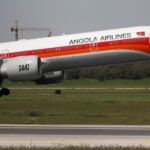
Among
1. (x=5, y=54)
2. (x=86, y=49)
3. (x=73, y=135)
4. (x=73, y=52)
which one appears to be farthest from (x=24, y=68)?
(x=73, y=135)

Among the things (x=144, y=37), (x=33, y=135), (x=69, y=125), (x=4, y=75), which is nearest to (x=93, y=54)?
(x=144, y=37)

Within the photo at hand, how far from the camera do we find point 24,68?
4419 cm

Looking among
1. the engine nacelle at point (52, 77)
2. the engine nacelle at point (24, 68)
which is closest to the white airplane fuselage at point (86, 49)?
the engine nacelle at point (24, 68)

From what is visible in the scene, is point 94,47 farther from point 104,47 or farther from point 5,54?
point 5,54

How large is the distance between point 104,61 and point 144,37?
395 centimetres

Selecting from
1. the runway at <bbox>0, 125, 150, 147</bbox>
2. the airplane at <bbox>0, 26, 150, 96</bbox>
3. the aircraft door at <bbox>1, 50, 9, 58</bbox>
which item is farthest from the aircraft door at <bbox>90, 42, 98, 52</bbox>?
the runway at <bbox>0, 125, 150, 147</bbox>

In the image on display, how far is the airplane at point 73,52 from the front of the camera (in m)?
43.3

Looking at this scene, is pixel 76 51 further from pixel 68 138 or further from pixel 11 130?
pixel 68 138

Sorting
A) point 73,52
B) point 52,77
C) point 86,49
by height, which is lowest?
point 52,77

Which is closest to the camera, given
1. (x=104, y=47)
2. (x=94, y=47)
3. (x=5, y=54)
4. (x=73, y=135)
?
(x=73, y=135)

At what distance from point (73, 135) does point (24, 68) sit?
25.4 m

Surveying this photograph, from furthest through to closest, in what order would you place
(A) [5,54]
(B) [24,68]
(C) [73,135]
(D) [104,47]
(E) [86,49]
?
(A) [5,54] < (B) [24,68] < (E) [86,49] < (D) [104,47] < (C) [73,135]

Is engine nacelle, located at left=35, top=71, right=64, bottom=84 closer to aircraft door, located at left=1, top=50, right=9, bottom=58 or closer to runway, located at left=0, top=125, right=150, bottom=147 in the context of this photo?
aircraft door, located at left=1, top=50, right=9, bottom=58

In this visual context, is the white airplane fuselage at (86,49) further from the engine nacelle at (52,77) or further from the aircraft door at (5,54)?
the engine nacelle at (52,77)
